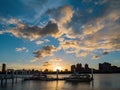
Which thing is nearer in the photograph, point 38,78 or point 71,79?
point 71,79

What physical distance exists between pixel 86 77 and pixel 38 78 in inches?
1514

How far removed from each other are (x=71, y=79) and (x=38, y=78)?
29355mm

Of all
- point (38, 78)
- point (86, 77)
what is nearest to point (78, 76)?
point (86, 77)

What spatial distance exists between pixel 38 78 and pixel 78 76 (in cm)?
3219

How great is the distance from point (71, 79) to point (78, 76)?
22.9ft

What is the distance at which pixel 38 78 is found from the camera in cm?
16300

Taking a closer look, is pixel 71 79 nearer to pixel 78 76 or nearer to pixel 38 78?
pixel 78 76

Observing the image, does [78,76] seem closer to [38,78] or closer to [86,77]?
[86,77]

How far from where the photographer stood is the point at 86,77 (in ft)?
485

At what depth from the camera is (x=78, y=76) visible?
15150cm

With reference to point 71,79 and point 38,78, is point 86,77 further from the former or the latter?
point 38,78

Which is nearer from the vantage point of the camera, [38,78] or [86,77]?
[86,77]

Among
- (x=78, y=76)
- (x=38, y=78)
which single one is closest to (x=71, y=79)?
(x=78, y=76)
